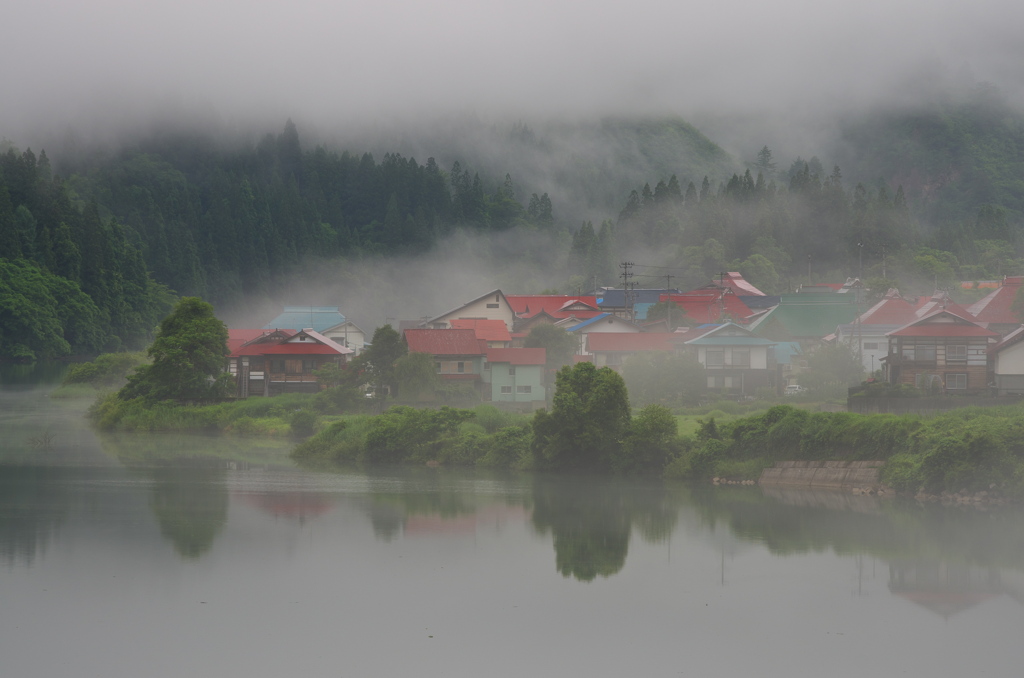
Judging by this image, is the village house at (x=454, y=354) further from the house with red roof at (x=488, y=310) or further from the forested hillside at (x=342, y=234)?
the forested hillside at (x=342, y=234)

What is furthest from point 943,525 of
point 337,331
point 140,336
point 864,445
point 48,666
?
point 140,336

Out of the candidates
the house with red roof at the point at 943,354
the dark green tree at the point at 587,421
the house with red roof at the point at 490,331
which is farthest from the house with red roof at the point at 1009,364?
the house with red roof at the point at 490,331

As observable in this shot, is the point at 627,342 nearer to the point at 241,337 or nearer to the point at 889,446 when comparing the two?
the point at 241,337

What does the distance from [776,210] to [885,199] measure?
7713mm

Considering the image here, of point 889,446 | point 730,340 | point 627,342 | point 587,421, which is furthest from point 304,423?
point 889,446

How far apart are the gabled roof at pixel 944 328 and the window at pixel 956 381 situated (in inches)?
43.5

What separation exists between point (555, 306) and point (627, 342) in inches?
780

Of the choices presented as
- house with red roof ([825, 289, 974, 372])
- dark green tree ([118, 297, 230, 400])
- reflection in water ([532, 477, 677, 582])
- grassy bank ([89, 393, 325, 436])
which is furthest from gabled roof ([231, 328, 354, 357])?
house with red roof ([825, 289, 974, 372])

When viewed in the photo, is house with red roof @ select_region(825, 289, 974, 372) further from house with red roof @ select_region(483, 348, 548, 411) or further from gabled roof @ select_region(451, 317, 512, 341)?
gabled roof @ select_region(451, 317, 512, 341)

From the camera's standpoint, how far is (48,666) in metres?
11.4

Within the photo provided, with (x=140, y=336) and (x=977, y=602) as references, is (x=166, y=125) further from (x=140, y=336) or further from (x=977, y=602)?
(x=977, y=602)

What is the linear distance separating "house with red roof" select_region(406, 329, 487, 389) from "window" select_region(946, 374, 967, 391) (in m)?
14.0

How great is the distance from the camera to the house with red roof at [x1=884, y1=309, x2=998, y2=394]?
94.1 ft

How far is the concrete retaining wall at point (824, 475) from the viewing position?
2145 cm
